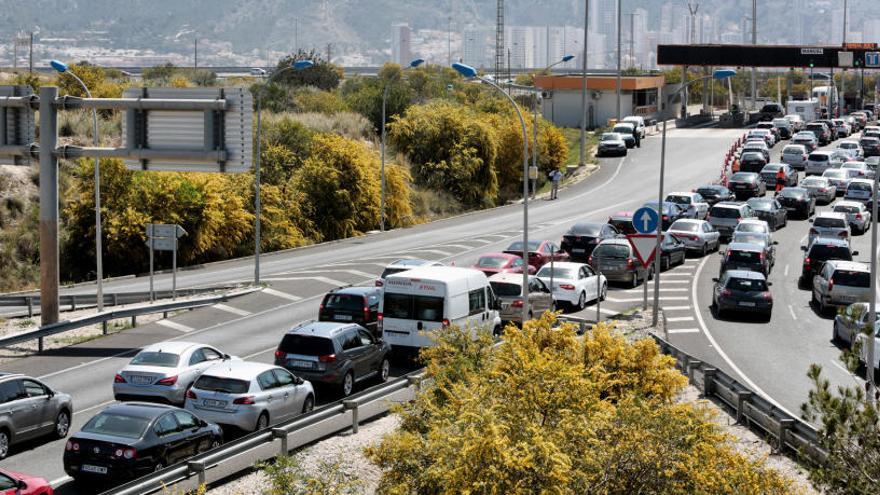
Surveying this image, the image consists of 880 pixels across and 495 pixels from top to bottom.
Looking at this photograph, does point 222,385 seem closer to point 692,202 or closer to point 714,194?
point 692,202

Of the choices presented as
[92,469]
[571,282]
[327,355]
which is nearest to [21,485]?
[92,469]

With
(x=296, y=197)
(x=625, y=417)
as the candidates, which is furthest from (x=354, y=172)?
(x=625, y=417)

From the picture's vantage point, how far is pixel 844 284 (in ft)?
115

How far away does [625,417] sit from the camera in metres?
13.4

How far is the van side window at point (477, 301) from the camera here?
2759 cm

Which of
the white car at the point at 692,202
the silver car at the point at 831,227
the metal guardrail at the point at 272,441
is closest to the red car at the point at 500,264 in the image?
the metal guardrail at the point at 272,441

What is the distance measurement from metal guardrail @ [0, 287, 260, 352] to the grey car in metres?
6.26

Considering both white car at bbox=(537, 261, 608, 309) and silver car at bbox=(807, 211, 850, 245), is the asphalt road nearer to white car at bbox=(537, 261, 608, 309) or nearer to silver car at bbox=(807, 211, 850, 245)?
white car at bbox=(537, 261, 608, 309)

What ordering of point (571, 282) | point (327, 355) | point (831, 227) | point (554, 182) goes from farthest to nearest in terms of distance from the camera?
1. point (554, 182)
2. point (831, 227)
3. point (571, 282)
4. point (327, 355)

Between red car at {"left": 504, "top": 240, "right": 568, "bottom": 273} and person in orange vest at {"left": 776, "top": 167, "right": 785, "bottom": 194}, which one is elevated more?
person in orange vest at {"left": 776, "top": 167, "right": 785, "bottom": 194}

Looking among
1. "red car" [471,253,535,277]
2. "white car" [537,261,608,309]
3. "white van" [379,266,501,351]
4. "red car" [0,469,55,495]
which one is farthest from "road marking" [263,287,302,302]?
"red car" [0,469,55,495]

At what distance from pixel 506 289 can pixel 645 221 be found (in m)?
4.19

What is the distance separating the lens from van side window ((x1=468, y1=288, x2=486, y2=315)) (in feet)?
90.5

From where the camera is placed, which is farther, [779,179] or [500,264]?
[779,179]
